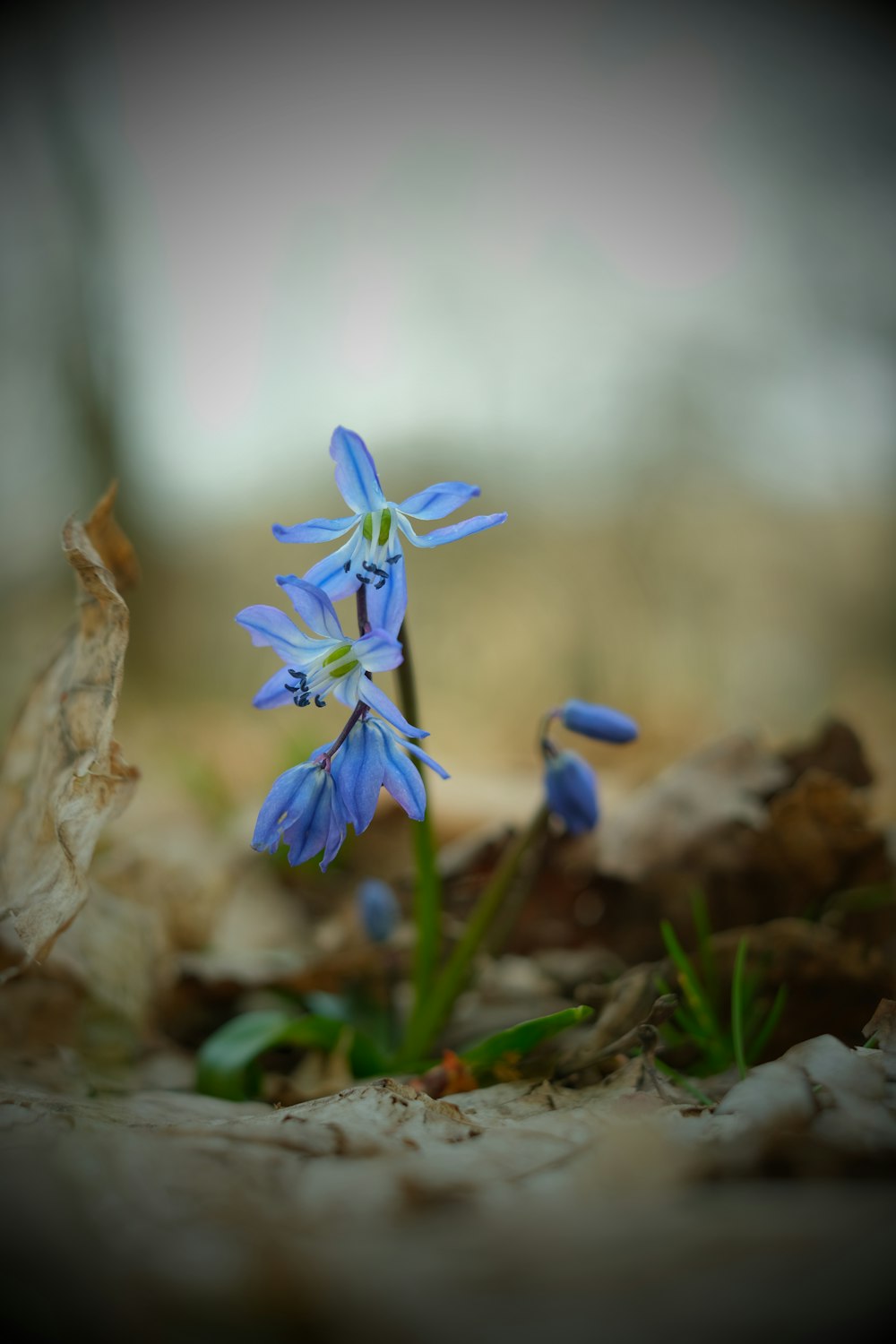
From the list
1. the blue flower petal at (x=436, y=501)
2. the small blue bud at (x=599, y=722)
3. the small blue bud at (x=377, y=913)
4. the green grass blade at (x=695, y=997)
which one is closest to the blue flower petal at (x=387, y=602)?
the blue flower petal at (x=436, y=501)

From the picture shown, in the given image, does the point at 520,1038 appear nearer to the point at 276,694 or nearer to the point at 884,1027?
the point at 884,1027

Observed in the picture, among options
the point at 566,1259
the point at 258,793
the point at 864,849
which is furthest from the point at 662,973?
the point at 258,793

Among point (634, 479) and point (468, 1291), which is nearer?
point (468, 1291)

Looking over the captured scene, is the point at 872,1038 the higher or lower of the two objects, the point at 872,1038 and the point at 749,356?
the lower

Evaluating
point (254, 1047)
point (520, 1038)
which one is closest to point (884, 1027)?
point (520, 1038)

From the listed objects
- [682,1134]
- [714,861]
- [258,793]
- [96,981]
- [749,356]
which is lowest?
[258,793]

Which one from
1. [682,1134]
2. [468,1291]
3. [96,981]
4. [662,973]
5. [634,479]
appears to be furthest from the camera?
[634,479]

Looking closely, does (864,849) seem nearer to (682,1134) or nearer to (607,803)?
(682,1134)
